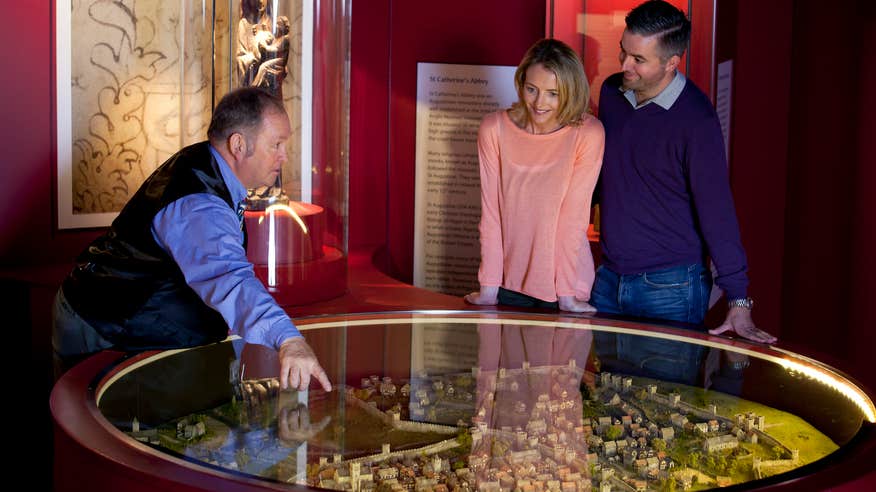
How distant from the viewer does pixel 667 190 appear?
3803 millimetres

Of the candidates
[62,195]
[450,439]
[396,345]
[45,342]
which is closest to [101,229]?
[62,195]

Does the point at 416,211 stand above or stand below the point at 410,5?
below

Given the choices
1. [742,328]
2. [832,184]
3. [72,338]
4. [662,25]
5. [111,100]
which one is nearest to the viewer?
[72,338]

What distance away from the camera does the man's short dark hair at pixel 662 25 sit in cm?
372

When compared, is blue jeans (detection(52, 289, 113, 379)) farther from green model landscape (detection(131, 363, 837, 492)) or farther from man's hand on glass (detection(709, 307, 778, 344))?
man's hand on glass (detection(709, 307, 778, 344))

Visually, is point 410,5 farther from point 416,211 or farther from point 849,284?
point 849,284

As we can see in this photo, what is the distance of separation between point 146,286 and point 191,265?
0.35 meters

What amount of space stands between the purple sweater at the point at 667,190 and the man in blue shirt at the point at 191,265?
1399 millimetres

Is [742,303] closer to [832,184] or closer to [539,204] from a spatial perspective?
[539,204]

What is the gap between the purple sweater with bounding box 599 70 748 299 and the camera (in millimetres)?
3697

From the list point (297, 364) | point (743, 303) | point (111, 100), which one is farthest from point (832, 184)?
point (297, 364)

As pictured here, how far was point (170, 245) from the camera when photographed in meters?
2.66

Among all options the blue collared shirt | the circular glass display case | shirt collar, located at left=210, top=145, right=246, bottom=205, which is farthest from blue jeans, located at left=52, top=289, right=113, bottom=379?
shirt collar, located at left=210, top=145, right=246, bottom=205

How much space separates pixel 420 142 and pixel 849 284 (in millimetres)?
2400
